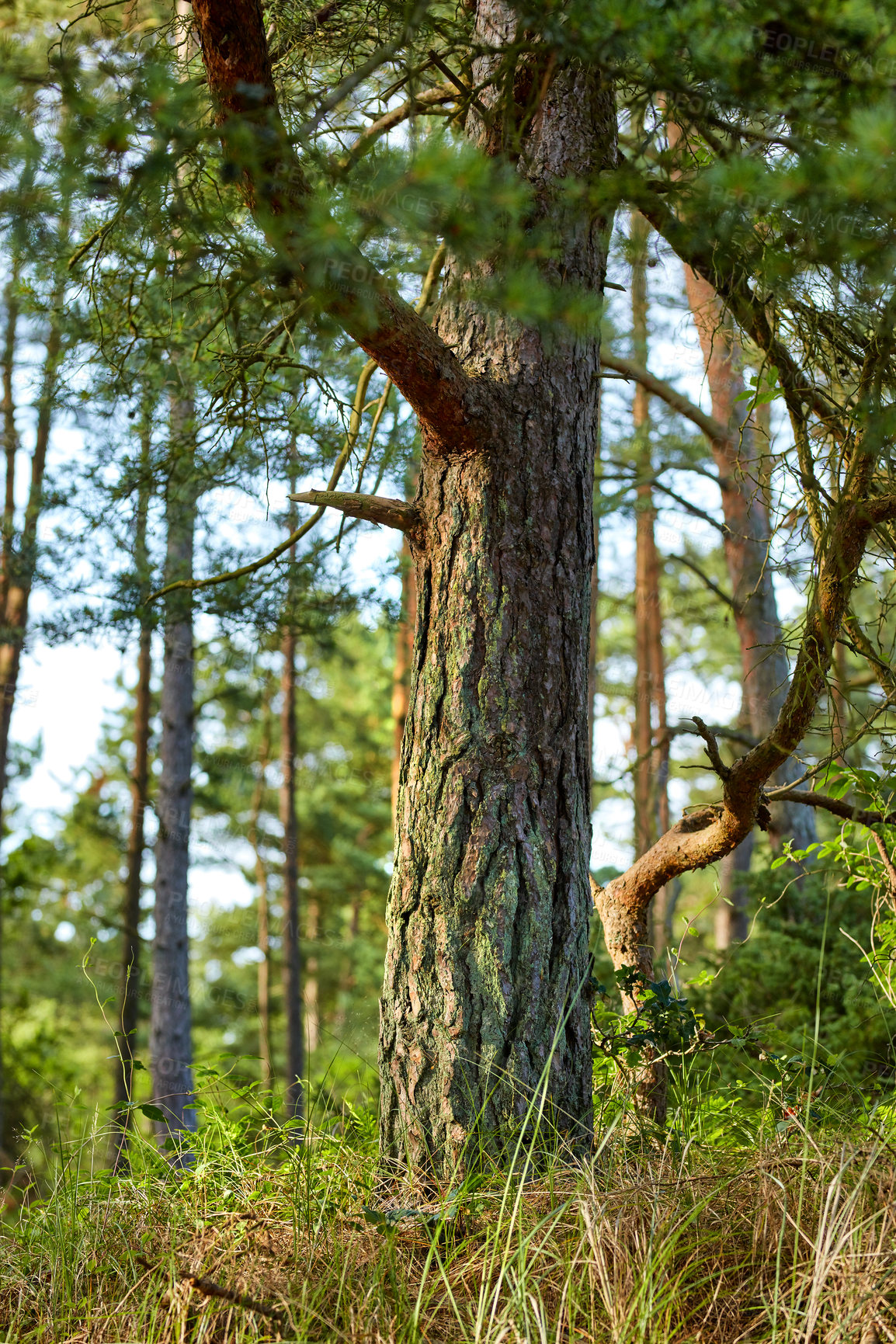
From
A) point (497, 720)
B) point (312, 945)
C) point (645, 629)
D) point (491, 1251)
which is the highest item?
point (645, 629)

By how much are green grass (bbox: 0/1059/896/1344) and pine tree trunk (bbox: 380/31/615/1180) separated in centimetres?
21

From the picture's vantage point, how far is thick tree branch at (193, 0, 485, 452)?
1.62 m

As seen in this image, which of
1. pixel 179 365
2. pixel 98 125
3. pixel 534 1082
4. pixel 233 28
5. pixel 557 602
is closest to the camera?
pixel 98 125

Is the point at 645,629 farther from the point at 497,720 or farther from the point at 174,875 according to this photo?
the point at 497,720

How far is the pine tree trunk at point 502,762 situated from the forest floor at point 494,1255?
207 mm

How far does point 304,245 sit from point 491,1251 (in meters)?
1.90

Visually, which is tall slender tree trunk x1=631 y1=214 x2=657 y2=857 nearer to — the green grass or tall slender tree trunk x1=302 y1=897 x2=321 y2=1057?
the green grass

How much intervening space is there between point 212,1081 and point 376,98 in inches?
124

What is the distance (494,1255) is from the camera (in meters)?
1.77

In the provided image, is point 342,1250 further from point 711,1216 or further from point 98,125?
point 98,125

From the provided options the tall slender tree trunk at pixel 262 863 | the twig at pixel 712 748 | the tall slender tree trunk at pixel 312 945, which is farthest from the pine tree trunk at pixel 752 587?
the tall slender tree trunk at pixel 312 945

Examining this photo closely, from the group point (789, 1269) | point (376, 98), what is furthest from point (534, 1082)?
point (376, 98)

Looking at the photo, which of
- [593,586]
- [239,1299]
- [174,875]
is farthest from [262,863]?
[239,1299]

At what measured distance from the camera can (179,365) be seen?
4.76 meters
